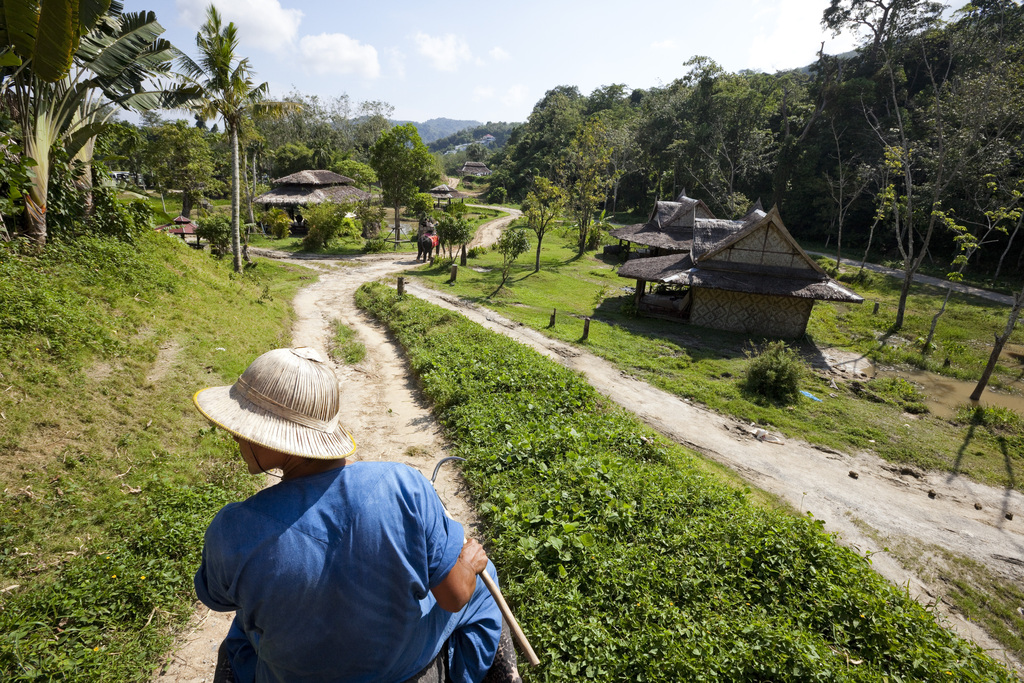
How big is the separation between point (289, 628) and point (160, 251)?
42.6 feet

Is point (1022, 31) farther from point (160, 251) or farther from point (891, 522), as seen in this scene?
point (160, 251)

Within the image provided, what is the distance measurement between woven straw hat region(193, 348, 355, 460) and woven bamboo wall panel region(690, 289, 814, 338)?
1915 centimetres

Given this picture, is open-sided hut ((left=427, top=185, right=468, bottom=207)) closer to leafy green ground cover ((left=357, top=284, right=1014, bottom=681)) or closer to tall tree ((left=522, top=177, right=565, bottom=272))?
tall tree ((left=522, top=177, right=565, bottom=272))

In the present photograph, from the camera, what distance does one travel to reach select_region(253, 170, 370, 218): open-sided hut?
35.7m

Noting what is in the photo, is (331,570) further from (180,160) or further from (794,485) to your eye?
(180,160)

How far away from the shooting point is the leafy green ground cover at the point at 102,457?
13.1ft

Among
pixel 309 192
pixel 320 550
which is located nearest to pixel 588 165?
pixel 309 192

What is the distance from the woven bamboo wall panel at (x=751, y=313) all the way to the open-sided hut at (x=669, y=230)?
29.6 ft

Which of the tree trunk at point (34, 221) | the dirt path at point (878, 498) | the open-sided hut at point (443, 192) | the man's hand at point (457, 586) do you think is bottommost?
the dirt path at point (878, 498)

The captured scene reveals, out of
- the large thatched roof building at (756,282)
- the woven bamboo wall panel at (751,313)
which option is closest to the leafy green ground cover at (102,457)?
the large thatched roof building at (756,282)

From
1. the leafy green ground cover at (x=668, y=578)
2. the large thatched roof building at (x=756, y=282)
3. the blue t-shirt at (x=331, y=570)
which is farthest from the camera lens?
the large thatched roof building at (x=756, y=282)

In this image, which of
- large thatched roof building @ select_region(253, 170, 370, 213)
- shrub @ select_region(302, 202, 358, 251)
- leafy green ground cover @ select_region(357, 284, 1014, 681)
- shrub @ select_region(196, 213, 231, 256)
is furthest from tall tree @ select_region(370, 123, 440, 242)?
leafy green ground cover @ select_region(357, 284, 1014, 681)

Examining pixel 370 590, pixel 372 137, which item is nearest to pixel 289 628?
pixel 370 590

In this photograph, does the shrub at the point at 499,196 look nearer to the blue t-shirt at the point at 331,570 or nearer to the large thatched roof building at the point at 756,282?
the large thatched roof building at the point at 756,282
